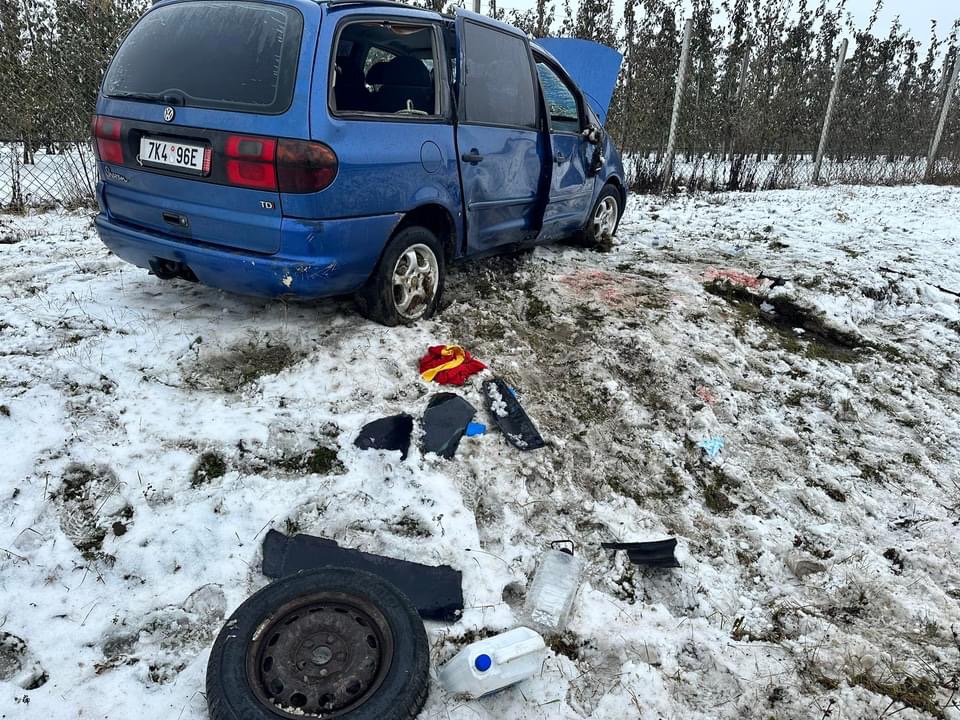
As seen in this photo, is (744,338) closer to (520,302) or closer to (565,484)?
(520,302)

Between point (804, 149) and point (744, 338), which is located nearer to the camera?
point (744, 338)

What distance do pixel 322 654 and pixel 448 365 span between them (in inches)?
75.8

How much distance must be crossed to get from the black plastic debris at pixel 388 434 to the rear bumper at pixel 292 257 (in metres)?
0.82

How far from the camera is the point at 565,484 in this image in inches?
113

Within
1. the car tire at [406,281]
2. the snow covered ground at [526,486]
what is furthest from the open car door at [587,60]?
the car tire at [406,281]

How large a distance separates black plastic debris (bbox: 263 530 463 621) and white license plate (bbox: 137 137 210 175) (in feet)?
6.31

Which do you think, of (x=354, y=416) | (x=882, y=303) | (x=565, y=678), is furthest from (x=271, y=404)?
(x=882, y=303)

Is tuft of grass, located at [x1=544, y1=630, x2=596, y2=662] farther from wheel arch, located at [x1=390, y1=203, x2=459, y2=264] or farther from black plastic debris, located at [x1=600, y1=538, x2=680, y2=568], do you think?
wheel arch, located at [x1=390, y1=203, x2=459, y2=264]

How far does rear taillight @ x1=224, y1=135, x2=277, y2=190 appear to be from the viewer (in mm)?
2962

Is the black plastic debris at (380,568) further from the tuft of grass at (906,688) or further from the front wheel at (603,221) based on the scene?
the front wheel at (603,221)

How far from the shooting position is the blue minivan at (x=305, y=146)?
3031mm

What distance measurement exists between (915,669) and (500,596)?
141 centimetres

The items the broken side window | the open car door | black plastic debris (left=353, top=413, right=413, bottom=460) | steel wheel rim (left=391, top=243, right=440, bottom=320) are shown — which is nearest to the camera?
black plastic debris (left=353, top=413, right=413, bottom=460)

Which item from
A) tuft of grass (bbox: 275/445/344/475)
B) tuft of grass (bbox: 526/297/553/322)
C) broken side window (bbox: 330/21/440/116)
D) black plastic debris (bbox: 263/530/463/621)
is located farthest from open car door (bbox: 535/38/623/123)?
black plastic debris (bbox: 263/530/463/621)
